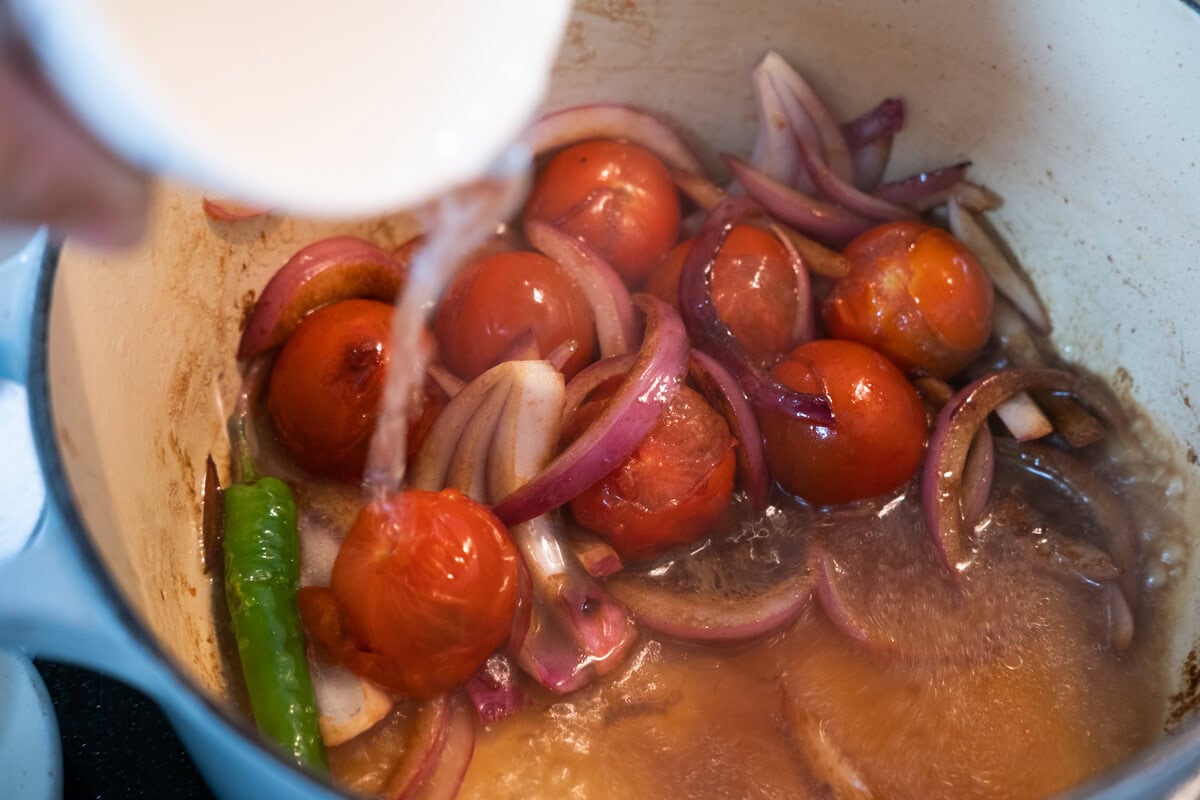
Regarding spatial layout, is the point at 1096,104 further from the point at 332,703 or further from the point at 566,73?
the point at 332,703

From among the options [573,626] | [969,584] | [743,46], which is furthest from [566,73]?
[969,584]

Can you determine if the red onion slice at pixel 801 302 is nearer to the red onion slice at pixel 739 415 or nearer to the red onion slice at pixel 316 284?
the red onion slice at pixel 739 415

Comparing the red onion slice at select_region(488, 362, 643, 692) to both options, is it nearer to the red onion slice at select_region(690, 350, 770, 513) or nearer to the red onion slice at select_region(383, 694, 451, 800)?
the red onion slice at select_region(383, 694, 451, 800)

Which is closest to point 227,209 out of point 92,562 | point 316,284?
point 316,284

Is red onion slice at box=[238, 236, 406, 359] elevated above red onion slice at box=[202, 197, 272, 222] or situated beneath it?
situated beneath

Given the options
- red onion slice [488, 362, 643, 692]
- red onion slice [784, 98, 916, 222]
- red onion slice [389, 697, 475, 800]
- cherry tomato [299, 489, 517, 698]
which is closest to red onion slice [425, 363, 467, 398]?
red onion slice [488, 362, 643, 692]
